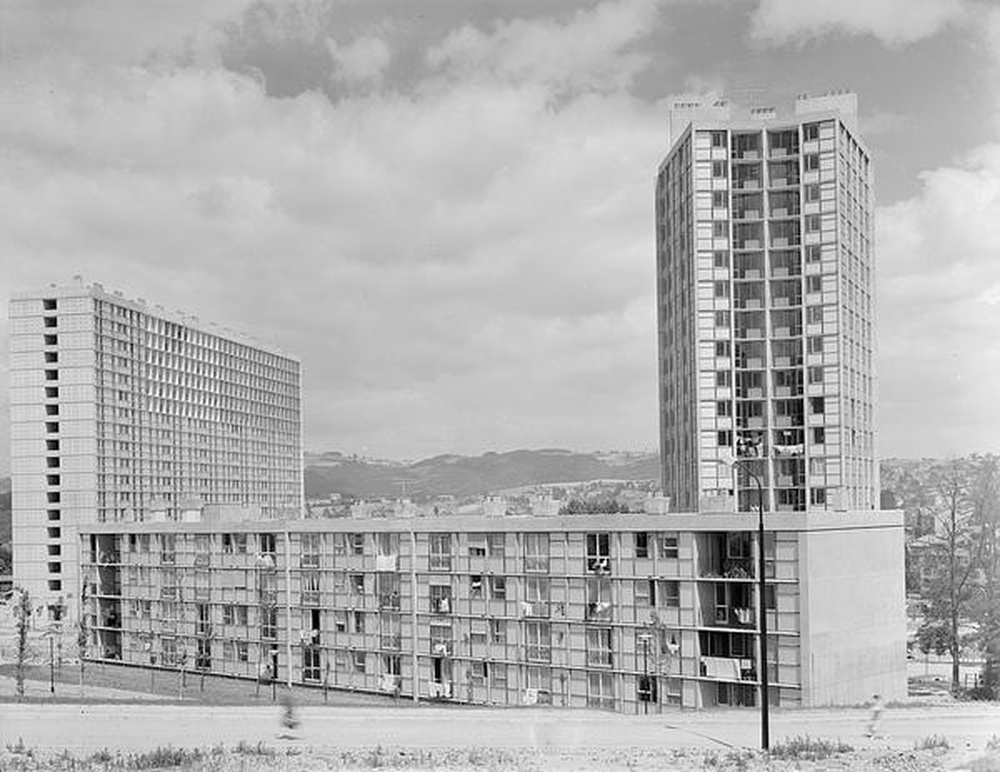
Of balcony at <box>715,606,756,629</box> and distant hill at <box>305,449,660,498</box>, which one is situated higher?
distant hill at <box>305,449,660,498</box>

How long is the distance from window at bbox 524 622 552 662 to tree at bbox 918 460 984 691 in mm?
5186

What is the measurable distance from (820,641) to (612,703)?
227 centimetres

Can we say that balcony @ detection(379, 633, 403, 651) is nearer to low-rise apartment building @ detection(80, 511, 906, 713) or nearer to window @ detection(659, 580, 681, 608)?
low-rise apartment building @ detection(80, 511, 906, 713)

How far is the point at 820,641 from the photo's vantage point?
9.86 meters

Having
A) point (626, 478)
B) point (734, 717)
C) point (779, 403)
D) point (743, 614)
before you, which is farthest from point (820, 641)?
point (779, 403)

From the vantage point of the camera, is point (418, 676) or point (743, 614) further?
point (418, 676)

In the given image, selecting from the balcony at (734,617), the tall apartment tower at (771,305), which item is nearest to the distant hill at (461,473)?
the balcony at (734,617)

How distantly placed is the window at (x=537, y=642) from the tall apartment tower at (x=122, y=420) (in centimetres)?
1484

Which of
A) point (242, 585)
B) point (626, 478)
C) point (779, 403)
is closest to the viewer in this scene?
point (242, 585)

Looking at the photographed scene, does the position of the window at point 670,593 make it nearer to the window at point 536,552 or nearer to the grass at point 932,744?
the window at point 536,552

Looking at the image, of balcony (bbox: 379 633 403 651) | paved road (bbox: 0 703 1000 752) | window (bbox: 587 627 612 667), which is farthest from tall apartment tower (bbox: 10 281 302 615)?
paved road (bbox: 0 703 1000 752)

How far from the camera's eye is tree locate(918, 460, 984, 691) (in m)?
14.7

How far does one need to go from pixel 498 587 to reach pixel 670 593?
2.14 meters

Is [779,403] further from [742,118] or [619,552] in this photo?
[619,552]
